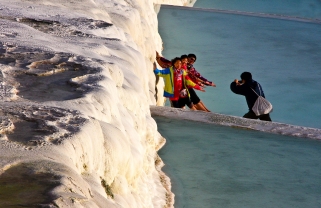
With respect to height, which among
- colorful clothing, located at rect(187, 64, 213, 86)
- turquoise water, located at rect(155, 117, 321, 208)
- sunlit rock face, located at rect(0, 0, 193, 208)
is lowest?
turquoise water, located at rect(155, 117, 321, 208)

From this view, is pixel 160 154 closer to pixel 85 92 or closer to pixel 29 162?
pixel 85 92

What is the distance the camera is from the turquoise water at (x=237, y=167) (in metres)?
5.28

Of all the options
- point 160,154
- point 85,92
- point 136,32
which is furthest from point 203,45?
point 85,92

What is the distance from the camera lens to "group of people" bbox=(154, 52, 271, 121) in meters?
8.08

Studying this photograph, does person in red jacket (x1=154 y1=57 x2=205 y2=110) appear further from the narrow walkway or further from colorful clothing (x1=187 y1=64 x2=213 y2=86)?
the narrow walkway

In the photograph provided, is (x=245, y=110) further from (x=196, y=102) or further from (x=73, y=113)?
(x=73, y=113)

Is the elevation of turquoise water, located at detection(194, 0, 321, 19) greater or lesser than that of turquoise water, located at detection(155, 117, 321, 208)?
Result: greater

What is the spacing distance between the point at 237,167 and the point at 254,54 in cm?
561

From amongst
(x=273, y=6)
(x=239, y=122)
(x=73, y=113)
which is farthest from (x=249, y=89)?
(x=273, y=6)

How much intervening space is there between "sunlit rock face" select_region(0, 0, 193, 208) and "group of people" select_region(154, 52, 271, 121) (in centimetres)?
104

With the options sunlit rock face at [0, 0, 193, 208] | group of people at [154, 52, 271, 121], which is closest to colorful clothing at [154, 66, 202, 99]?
group of people at [154, 52, 271, 121]

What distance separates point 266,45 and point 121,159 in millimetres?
7761

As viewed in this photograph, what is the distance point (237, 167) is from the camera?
578cm

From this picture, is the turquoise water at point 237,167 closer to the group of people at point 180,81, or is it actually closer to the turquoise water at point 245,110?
the turquoise water at point 245,110
